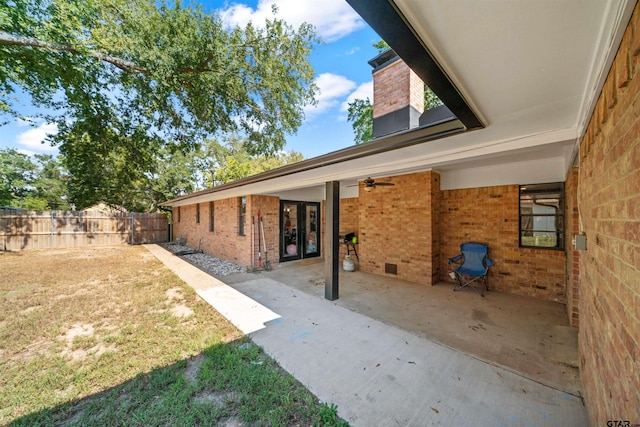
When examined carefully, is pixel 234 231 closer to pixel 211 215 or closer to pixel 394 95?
pixel 211 215

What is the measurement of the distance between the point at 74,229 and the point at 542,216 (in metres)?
19.5

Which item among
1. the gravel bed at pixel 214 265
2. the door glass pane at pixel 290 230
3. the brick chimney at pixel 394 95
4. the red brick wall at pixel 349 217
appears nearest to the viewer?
the brick chimney at pixel 394 95

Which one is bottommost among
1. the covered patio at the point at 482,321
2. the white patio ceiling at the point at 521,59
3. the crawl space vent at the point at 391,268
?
the covered patio at the point at 482,321

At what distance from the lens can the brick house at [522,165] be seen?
1053 millimetres

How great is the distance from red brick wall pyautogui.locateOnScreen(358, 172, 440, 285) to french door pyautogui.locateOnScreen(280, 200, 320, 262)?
2.52 meters

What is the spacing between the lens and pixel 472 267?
5.16m

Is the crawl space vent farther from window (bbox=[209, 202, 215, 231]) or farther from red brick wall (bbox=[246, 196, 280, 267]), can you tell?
window (bbox=[209, 202, 215, 231])

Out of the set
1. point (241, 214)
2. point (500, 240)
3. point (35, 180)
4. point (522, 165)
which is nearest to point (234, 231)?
point (241, 214)

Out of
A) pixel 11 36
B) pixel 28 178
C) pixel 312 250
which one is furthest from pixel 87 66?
pixel 28 178

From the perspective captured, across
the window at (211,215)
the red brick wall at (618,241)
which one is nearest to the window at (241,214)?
the window at (211,215)

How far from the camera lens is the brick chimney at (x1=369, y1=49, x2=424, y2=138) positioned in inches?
263

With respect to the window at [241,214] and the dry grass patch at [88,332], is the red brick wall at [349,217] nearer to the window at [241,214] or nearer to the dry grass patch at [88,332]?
the window at [241,214]

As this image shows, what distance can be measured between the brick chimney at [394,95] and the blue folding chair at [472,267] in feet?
11.8

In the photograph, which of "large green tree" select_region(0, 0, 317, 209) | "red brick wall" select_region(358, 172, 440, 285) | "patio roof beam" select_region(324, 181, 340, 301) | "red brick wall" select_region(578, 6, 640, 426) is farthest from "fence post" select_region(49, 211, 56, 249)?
"red brick wall" select_region(578, 6, 640, 426)
